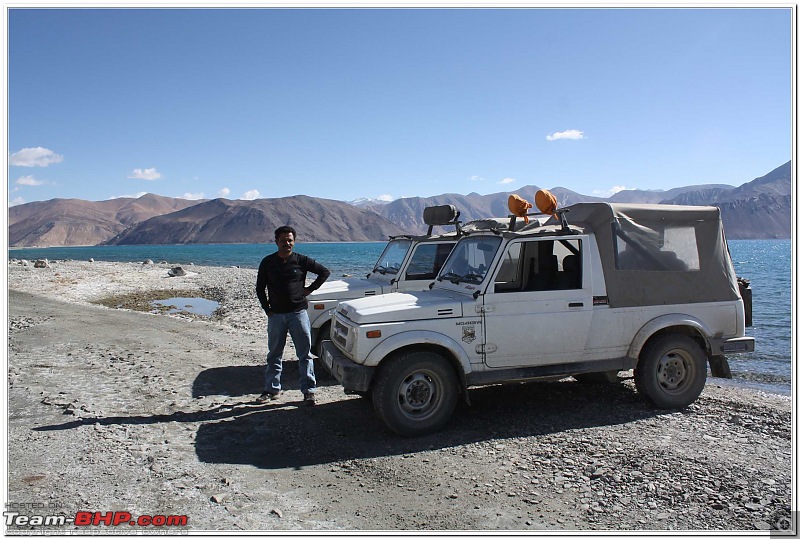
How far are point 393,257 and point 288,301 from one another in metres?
3.33

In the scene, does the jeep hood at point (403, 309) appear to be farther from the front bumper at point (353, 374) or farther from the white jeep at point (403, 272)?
the white jeep at point (403, 272)

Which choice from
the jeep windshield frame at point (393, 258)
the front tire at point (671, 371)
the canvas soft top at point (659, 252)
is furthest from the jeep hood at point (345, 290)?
the front tire at point (671, 371)

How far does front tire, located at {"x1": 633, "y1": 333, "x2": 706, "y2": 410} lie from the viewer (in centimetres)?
690

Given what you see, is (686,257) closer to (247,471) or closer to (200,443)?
(247,471)

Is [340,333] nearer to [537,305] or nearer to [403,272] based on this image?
[537,305]

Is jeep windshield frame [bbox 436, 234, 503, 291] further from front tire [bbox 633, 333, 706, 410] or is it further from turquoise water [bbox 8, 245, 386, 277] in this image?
turquoise water [bbox 8, 245, 386, 277]

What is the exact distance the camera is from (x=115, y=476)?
503 centimetres

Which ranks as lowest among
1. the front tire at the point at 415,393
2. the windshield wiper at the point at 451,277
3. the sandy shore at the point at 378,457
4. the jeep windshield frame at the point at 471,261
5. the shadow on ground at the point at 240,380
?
the sandy shore at the point at 378,457

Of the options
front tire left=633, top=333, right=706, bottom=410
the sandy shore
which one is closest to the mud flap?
front tire left=633, top=333, right=706, bottom=410

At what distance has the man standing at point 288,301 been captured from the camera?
7.40 m

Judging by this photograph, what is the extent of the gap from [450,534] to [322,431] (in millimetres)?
2661

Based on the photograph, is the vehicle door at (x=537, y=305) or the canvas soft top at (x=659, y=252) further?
the canvas soft top at (x=659, y=252)

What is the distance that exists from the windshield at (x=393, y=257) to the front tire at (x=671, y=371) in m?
4.50

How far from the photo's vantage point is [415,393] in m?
6.16
